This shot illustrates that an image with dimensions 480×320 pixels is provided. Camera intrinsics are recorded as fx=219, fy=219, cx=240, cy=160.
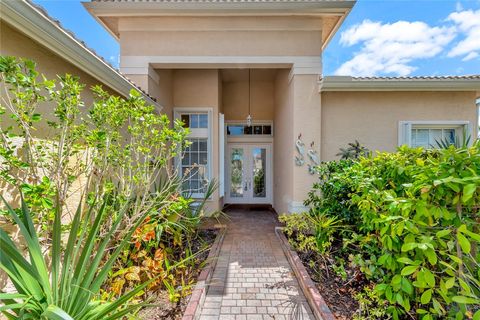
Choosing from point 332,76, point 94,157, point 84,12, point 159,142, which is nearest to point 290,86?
point 332,76

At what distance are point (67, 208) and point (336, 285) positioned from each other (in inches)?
169

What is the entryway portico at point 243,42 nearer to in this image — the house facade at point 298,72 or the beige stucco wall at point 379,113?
the house facade at point 298,72

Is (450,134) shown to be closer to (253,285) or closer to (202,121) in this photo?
(253,285)

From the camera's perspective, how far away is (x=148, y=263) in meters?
3.62

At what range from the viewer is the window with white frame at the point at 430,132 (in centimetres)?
673

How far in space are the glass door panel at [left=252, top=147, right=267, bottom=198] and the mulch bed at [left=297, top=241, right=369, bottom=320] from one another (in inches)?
237

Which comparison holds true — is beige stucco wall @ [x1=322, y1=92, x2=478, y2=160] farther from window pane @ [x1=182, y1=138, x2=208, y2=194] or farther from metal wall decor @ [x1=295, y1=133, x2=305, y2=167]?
window pane @ [x1=182, y1=138, x2=208, y2=194]

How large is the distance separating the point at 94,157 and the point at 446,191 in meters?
4.22

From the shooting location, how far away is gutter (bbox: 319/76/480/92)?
630 cm

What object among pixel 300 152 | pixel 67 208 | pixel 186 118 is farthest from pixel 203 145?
pixel 67 208

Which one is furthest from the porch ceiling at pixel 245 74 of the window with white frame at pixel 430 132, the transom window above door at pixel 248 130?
the window with white frame at pixel 430 132

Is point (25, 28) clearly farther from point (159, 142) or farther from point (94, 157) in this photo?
point (159, 142)

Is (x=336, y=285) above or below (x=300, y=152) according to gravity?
below

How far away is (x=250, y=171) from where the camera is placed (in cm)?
1058
